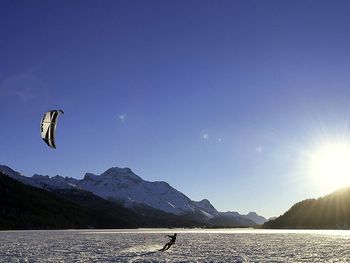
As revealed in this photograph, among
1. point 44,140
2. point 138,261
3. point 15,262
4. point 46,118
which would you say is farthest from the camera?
point 46,118

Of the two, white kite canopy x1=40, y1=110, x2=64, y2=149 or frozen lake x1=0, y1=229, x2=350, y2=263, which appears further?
white kite canopy x1=40, y1=110, x2=64, y2=149

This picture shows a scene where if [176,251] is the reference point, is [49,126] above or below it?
above

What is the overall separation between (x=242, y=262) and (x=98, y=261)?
12857 mm

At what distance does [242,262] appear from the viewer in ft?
144

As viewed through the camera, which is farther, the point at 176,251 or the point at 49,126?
the point at 176,251

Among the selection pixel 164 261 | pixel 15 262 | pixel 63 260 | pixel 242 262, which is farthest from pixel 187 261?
pixel 15 262

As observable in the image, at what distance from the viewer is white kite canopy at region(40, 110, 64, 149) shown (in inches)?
1898

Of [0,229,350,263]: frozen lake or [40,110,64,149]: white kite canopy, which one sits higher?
[40,110,64,149]: white kite canopy

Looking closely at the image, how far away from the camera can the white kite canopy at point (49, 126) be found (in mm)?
48219

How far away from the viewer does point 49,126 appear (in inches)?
1982

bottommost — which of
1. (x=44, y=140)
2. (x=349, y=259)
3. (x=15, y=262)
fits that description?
(x=15, y=262)

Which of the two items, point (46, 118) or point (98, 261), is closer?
point (98, 261)

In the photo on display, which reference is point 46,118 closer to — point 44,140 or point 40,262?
point 44,140

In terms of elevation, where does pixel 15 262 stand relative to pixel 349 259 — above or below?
below
